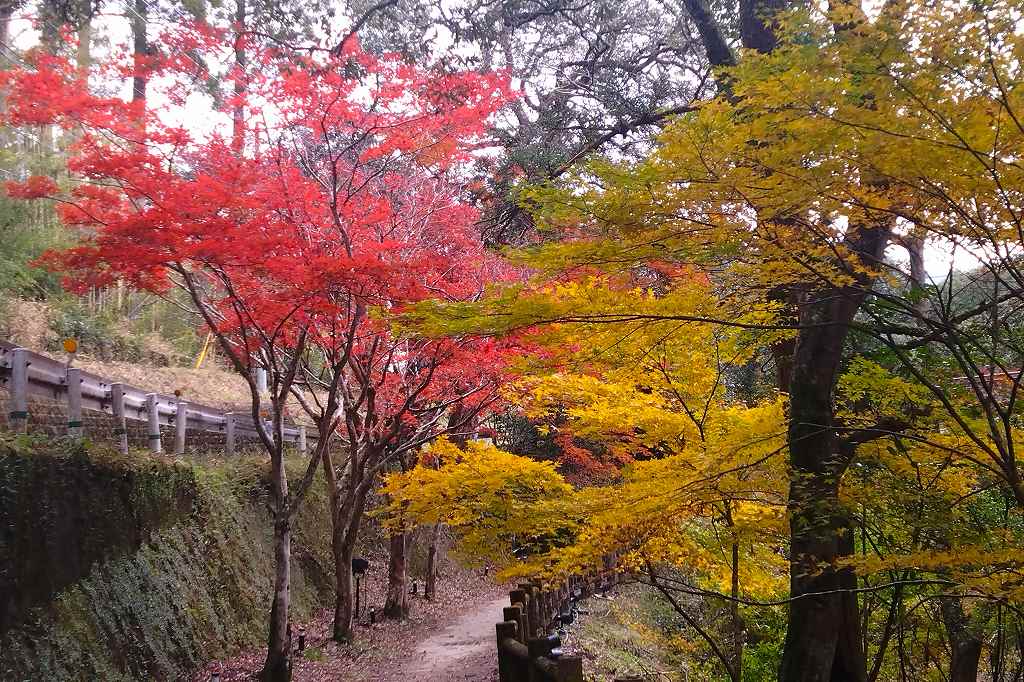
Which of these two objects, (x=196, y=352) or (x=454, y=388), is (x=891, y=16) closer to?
(x=454, y=388)

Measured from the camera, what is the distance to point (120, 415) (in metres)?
8.54

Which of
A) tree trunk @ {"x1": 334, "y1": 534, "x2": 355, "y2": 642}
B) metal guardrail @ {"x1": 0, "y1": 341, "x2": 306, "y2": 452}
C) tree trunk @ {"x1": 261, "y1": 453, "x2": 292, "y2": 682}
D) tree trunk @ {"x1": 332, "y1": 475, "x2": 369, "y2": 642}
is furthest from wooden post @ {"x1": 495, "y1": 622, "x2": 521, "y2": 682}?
Answer: metal guardrail @ {"x1": 0, "y1": 341, "x2": 306, "y2": 452}

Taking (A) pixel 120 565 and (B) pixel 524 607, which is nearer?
(A) pixel 120 565

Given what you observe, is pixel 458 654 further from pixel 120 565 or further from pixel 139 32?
pixel 139 32

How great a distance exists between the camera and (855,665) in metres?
5.65

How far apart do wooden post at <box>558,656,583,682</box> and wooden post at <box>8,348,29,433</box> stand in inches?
212

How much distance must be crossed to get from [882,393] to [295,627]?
30.4 ft

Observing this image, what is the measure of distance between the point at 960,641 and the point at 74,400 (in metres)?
9.60

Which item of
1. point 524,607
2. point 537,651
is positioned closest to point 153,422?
point 524,607

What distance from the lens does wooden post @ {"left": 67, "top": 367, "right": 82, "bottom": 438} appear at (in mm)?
7579

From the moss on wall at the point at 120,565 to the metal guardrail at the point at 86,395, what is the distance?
649 mm

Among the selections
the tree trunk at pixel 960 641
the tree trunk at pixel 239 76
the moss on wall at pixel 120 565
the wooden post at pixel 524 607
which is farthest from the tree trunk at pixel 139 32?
the tree trunk at pixel 960 641

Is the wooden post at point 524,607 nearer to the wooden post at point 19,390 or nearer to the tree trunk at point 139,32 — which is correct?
the wooden post at point 19,390

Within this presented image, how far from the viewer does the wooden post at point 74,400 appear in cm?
758
